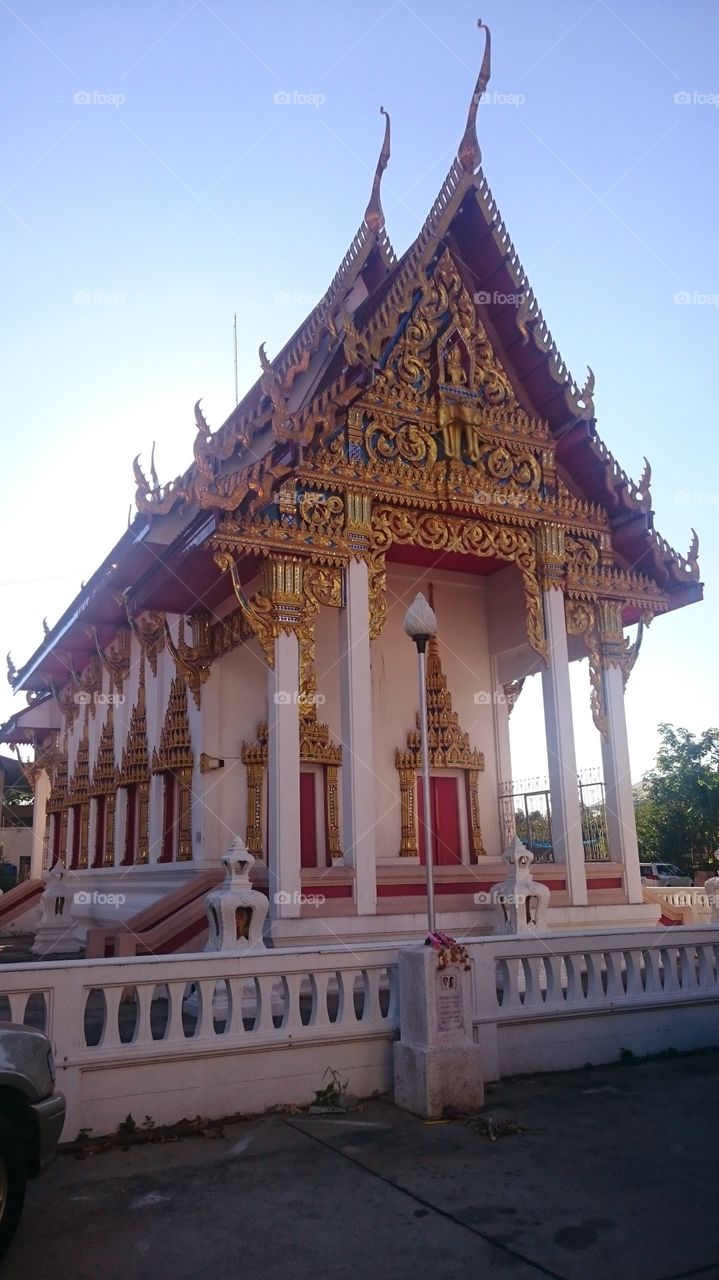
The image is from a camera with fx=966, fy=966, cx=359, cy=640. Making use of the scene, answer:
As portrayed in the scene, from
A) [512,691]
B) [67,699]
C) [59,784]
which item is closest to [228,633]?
[512,691]

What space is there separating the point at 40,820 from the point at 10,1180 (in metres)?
18.9

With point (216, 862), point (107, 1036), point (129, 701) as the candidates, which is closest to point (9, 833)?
point (129, 701)

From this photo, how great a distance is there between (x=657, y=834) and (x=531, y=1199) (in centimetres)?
3218

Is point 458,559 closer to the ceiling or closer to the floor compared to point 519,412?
closer to the floor

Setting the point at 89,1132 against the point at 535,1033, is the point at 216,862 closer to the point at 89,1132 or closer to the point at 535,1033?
the point at 535,1033

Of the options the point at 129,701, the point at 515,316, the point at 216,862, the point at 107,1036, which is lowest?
the point at 107,1036

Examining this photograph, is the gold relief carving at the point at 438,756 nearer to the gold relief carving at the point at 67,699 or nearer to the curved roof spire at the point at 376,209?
the curved roof spire at the point at 376,209

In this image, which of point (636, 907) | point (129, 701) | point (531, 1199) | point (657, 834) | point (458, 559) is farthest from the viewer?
point (657, 834)

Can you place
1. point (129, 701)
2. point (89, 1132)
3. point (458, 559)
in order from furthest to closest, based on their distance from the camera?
point (129, 701) < point (458, 559) < point (89, 1132)

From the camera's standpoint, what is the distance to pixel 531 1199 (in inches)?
155

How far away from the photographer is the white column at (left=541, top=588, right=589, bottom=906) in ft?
32.5

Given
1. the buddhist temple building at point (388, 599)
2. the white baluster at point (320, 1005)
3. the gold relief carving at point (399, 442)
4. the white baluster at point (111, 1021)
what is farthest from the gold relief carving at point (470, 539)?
the white baluster at point (111, 1021)

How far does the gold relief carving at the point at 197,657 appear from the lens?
10.9 metres

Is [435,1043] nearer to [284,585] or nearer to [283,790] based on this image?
[283,790]
